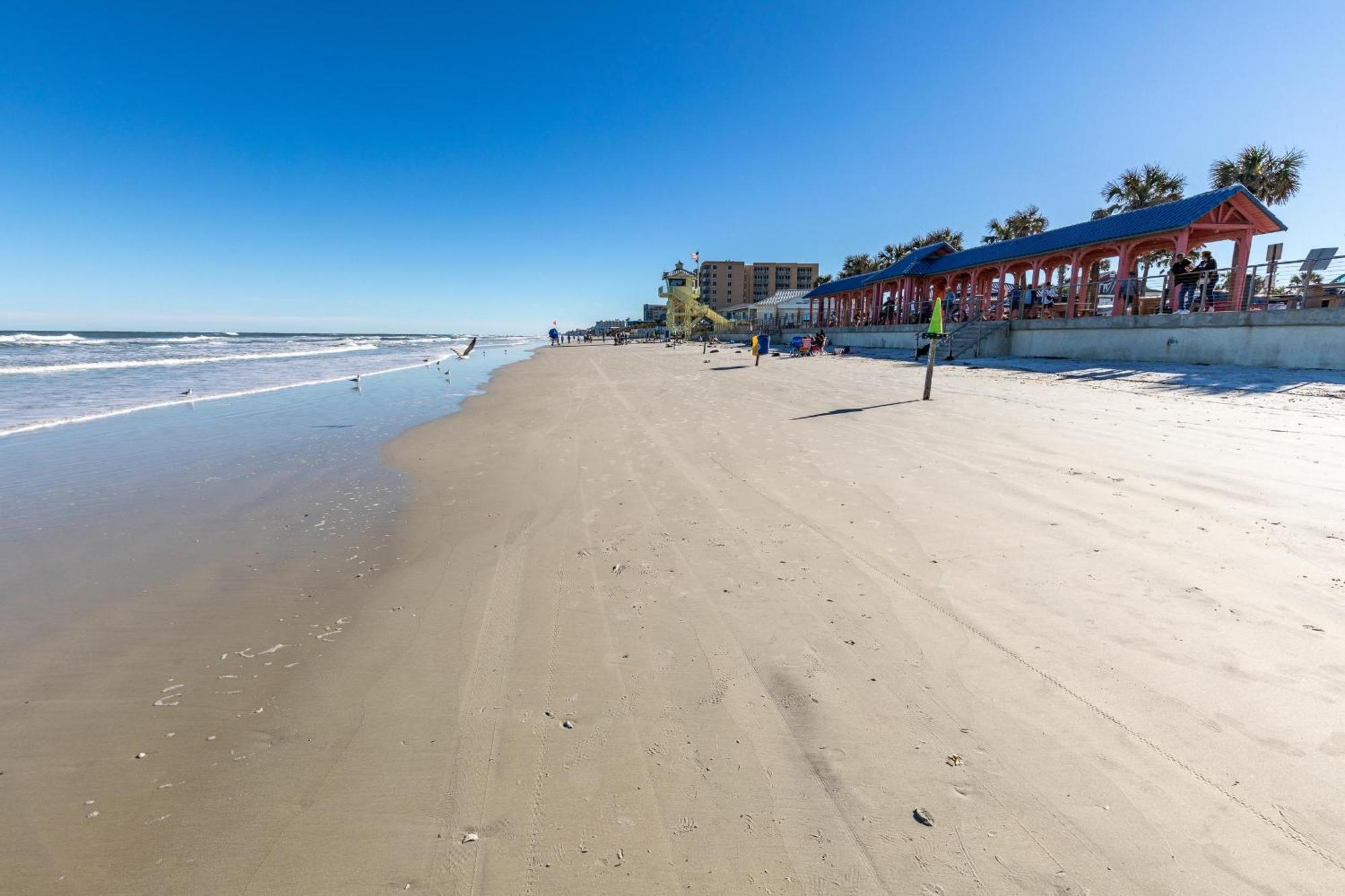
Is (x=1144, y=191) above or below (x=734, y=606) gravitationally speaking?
above

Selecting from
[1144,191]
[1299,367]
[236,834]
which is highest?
[1144,191]

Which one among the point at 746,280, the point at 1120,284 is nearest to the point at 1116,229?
the point at 1120,284

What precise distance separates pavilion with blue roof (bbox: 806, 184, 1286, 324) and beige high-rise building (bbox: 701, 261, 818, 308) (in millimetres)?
107071

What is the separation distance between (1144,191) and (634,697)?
4424cm

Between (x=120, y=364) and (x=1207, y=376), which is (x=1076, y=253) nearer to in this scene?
(x=1207, y=376)

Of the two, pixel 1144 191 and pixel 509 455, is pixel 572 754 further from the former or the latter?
pixel 1144 191

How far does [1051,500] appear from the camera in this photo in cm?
510

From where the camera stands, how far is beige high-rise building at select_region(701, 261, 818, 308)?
455ft

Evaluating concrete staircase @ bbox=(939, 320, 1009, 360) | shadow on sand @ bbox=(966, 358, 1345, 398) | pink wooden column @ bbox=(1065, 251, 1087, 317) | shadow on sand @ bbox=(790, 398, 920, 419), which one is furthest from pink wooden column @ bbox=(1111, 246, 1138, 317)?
shadow on sand @ bbox=(790, 398, 920, 419)

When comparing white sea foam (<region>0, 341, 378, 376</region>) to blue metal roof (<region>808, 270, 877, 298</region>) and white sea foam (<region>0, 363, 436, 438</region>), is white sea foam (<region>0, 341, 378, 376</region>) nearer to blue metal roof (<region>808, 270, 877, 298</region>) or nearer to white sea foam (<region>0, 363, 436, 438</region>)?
white sea foam (<region>0, 363, 436, 438</region>)

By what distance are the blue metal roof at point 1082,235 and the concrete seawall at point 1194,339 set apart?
3472 millimetres

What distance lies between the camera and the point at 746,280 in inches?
5576

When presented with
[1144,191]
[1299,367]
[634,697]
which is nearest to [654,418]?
[634,697]

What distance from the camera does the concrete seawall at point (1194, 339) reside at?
12305mm
